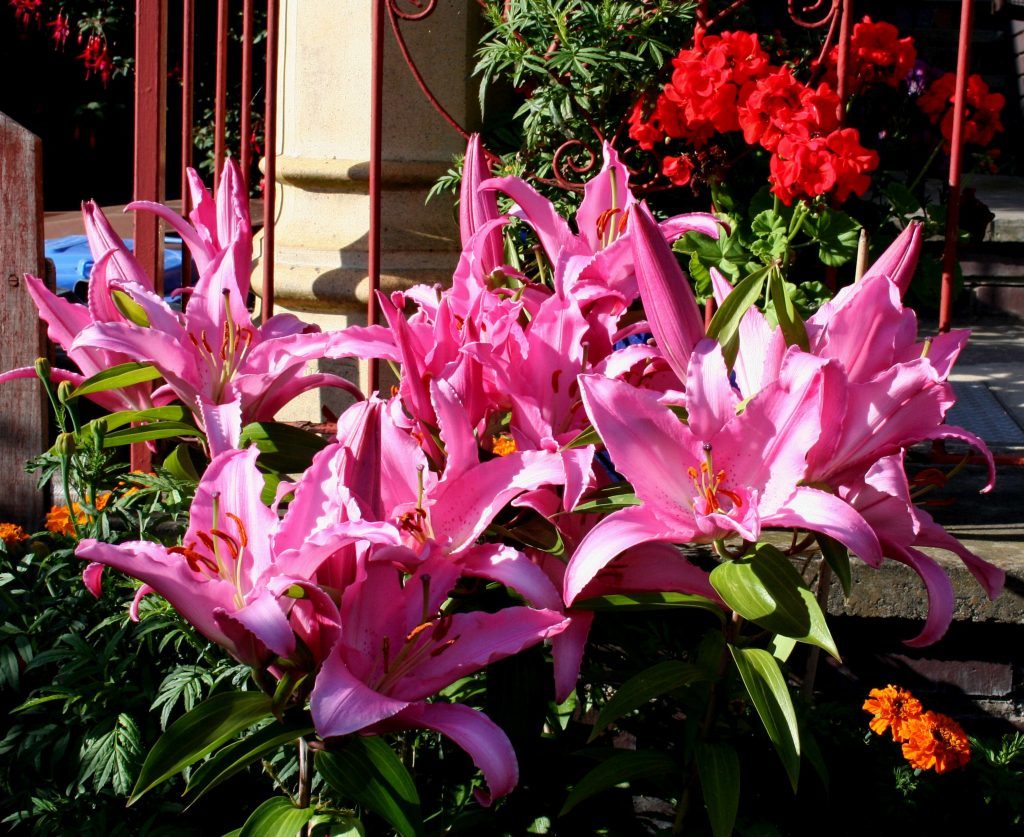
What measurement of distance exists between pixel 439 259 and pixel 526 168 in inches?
14.1

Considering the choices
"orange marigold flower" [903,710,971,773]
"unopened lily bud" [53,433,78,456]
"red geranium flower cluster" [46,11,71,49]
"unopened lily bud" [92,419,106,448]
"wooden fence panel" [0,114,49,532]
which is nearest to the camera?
"unopened lily bud" [92,419,106,448]

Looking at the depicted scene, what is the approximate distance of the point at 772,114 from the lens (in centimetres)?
232

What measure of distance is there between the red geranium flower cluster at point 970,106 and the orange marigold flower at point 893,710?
1435mm

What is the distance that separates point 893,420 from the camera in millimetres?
1138

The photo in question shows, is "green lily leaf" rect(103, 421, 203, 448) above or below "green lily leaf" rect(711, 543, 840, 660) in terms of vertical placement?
above

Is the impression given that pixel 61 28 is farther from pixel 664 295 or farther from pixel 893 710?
pixel 664 295

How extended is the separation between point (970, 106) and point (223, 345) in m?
2.14

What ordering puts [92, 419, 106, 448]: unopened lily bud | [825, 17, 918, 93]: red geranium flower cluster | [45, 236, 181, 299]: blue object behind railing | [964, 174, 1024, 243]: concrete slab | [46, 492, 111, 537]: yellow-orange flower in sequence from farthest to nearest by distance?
[964, 174, 1024, 243]: concrete slab, [45, 236, 181, 299]: blue object behind railing, [825, 17, 918, 93]: red geranium flower cluster, [46, 492, 111, 537]: yellow-orange flower, [92, 419, 106, 448]: unopened lily bud

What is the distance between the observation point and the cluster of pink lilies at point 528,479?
1.09 metres

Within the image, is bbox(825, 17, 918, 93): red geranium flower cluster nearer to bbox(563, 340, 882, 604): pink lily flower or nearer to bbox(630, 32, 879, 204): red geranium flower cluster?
bbox(630, 32, 879, 204): red geranium flower cluster

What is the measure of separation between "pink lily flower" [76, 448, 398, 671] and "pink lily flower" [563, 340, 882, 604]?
0.23 m

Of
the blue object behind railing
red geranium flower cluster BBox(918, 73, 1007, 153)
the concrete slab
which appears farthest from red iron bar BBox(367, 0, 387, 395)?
the concrete slab

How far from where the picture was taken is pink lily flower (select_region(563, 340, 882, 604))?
111cm

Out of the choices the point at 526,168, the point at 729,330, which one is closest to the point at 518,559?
the point at 729,330
